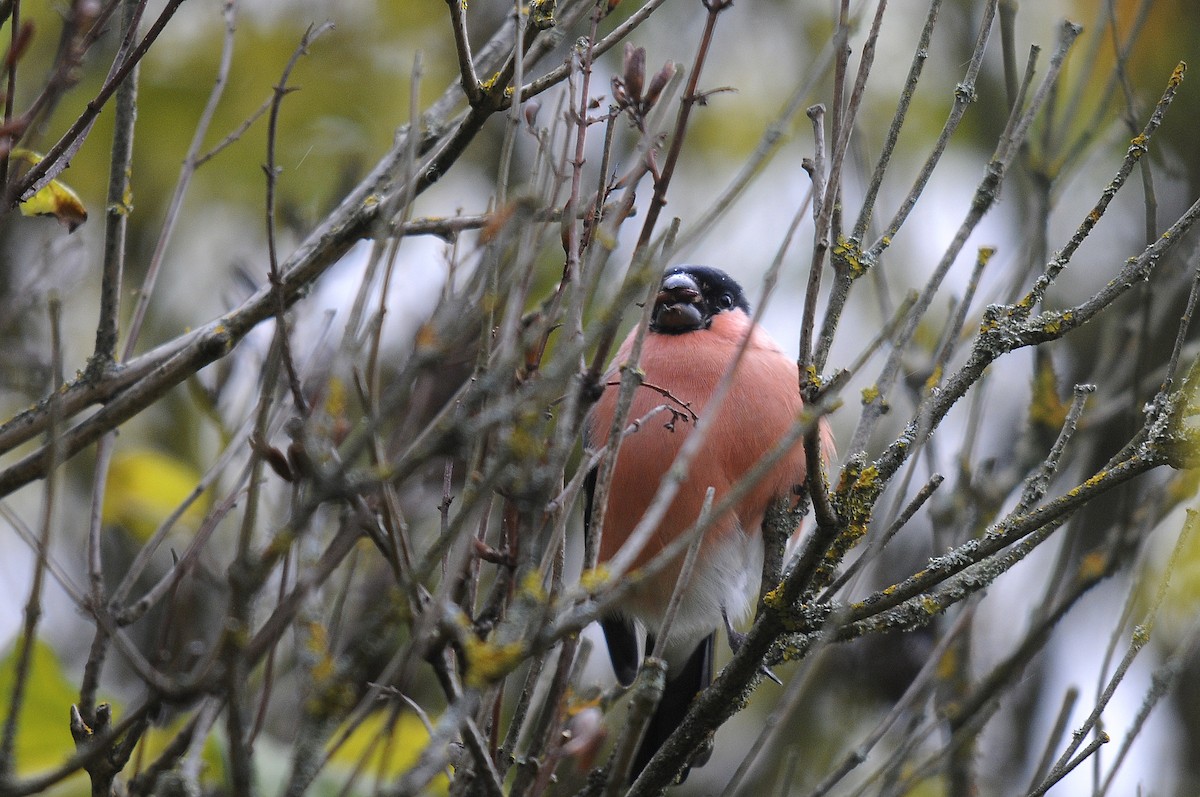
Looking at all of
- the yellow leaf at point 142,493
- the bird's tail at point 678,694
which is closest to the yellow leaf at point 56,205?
the yellow leaf at point 142,493

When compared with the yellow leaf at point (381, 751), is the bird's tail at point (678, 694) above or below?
above

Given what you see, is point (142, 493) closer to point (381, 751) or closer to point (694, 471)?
point (381, 751)

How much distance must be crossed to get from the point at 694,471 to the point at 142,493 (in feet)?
5.26

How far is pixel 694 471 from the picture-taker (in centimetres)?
307

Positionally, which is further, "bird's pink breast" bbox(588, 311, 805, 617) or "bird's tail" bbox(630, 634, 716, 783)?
"bird's tail" bbox(630, 634, 716, 783)

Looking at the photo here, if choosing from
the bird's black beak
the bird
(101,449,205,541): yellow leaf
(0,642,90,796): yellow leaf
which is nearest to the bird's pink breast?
the bird

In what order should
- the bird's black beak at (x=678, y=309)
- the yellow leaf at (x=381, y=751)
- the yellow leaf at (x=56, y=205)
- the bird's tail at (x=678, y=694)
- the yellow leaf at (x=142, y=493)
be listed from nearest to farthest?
1. the yellow leaf at (x=56, y=205)
2. the yellow leaf at (x=381, y=751)
3. the bird's tail at (x=678, y=694)
4. the yellow leaf at (x=142, y=493)
5. the bird's black beak at (x=678, y=309)

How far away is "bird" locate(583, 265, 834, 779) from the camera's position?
3.08 metres

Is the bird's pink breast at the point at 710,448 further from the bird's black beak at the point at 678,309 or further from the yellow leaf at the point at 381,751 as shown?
the yellow leaf at the point at 381,751

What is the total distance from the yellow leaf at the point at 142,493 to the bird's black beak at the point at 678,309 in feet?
4.85

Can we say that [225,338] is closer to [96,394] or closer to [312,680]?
[96,394]

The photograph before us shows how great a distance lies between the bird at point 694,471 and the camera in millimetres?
3078

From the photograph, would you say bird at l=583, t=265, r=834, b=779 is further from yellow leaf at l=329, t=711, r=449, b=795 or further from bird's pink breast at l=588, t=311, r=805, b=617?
yellow leaf at l=329, t=711, r=449, b=795

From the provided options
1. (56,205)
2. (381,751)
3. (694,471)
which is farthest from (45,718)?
(694,471)
